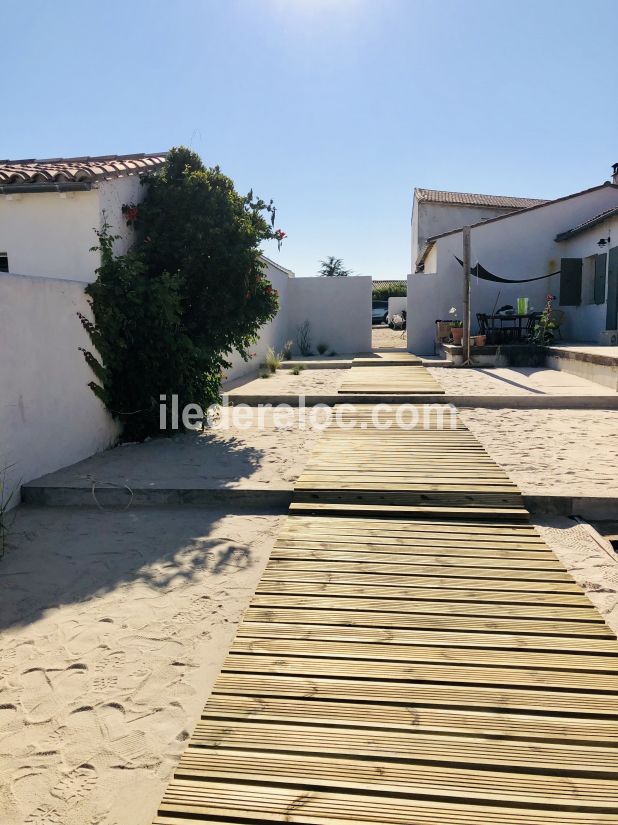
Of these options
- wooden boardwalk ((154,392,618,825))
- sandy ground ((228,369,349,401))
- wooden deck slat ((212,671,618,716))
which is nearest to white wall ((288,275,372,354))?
sandy ground ((228,369,349,401))

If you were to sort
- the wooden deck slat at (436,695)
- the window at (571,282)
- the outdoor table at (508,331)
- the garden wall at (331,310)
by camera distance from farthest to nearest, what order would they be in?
the garden wall at (331,310) < the window at (571,282) < the outdoor table at (508,331) < the wooden deck slat at (436,695)

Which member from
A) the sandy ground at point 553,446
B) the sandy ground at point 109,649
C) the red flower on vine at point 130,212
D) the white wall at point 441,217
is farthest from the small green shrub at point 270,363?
the white wall at point 441,217

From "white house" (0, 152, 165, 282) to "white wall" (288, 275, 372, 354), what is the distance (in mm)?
11606

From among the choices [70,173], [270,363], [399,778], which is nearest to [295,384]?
[270,363]

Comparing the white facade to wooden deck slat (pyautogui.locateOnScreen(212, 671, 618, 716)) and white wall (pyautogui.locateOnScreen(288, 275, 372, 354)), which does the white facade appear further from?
white wall (pyautogui.locateOnScreen(288, 275, 372, 354))

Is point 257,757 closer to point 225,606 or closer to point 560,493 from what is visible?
point 225,606

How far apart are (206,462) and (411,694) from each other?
12.4ft

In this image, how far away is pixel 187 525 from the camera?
4.32m

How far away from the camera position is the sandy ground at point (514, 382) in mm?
9039

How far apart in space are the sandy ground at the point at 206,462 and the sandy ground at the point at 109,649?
567 millimetres

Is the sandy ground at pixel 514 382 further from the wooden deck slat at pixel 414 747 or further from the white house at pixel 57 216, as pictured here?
the wooden deck slat at pixel 414 747

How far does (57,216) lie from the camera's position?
20.9 feet

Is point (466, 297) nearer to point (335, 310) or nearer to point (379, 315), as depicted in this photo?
point (335, 310)

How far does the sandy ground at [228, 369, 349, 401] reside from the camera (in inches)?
389
